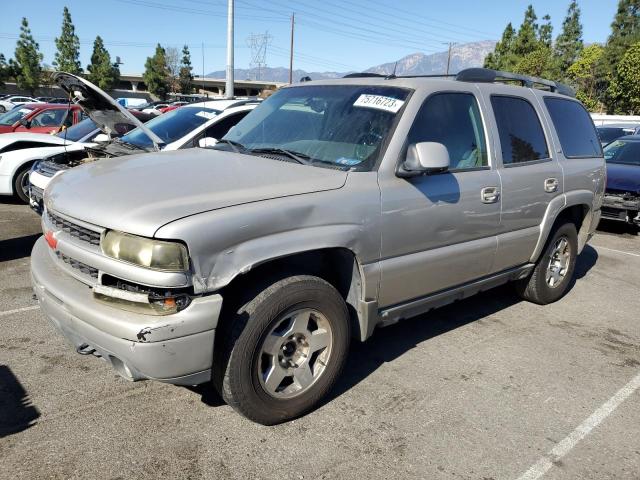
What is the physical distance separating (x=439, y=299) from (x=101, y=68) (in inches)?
2955

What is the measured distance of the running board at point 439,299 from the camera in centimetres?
349

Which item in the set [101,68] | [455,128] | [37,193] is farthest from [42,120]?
[101,68]

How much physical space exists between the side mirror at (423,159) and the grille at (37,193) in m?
4.86

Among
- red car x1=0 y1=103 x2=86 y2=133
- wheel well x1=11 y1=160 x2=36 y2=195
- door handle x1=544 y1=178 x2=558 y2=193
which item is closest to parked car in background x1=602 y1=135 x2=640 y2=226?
door handle x1=544 y1=178 x2=558 y2=193

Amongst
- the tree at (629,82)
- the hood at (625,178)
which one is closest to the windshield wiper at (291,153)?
the hood at (625,178)

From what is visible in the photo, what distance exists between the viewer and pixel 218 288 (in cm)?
256

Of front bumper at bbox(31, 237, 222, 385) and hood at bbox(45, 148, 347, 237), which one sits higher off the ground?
hood at bbox(45, 148, 347, 237)

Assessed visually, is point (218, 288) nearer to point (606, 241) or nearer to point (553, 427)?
point (553, 427)

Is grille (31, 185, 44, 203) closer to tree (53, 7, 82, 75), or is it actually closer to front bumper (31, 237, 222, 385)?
front bumper (31, 237, 222, 385)

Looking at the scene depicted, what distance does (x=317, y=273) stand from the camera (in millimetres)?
3277

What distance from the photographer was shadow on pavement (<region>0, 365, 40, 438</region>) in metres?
2.91

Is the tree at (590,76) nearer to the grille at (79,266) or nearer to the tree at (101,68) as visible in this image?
the grille at (79,266)

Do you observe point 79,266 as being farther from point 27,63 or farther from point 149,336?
point 27,63

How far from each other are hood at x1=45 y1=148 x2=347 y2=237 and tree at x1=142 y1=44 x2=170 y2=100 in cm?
7474
